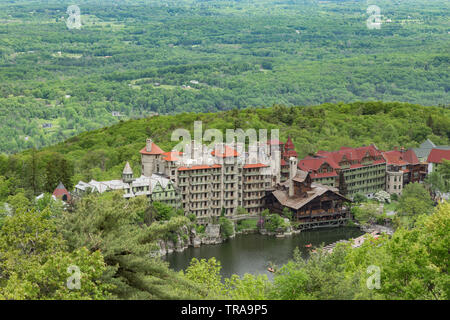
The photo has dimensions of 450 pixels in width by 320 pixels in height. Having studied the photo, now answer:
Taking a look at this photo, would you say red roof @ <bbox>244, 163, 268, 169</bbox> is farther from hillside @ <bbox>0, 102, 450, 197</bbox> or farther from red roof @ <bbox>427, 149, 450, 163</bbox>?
red roof @ <bbox>427, 149, 450, 163</bbox>

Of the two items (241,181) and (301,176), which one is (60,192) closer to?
(241,181)

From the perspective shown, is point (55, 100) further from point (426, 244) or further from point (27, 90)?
point (426, 244)

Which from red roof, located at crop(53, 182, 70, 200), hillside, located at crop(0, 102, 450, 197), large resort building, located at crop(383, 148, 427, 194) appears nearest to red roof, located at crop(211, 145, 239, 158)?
hillside, located at crop(0, 102, 450, 197)

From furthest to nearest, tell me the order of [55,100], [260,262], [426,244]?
[55,100] < [260,262] < [426,244]

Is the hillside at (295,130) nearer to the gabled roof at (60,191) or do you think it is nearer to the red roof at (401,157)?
the red roof at (401,157)

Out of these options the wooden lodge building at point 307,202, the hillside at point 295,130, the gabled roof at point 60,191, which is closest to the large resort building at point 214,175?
the wooden lodge building at point 307,202
